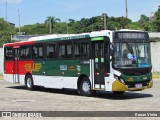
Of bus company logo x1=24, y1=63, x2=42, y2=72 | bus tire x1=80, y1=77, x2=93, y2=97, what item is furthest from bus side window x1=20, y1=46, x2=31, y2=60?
bus tire x1=80, y1=77, x2=93, y2=97

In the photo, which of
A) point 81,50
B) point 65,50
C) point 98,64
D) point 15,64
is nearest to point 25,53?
point 15,64

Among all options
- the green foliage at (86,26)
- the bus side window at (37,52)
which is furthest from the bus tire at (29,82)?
the green foliage at (86,26)

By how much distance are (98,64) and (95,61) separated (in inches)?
9.7

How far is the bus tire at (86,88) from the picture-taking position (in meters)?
18.7

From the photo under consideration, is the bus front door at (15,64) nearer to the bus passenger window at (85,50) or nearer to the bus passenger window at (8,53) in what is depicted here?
the bus passenger window at (8,53)

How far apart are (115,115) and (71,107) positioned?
2.68 metres

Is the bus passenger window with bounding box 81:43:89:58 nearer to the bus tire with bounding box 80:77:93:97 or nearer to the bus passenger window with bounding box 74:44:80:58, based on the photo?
Result: the bus passenger window with bounding box 74:44:80:58

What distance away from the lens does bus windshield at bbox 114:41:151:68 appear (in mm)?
17172

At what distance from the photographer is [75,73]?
1964 cm

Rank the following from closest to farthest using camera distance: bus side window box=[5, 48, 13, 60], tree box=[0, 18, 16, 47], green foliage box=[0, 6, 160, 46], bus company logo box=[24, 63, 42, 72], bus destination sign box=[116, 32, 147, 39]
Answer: bus destination sign box=[116, 32, 147, 39]
bus company logo box=[24, 63, 42, 72]
bus side window box=[5, 48, 13, 60]
tree box=[0, 18, 16, 47]
green foliage box=[0, 6, 160, 46]

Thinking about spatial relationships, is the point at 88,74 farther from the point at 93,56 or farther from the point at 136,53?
the point at 136,53

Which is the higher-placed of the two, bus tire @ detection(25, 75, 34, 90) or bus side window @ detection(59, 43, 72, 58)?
bus side window @ detection(59, 43, 72, 58)

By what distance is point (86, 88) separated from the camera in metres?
18.9

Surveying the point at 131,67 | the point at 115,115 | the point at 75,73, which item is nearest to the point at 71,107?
the point at 115,115
